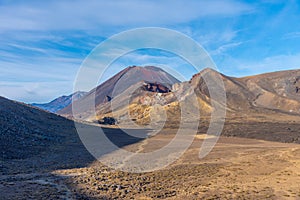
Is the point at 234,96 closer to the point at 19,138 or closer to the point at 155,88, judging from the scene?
the point at 155,88

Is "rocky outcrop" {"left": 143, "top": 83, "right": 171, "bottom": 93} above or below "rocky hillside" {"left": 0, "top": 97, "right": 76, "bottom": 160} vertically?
above

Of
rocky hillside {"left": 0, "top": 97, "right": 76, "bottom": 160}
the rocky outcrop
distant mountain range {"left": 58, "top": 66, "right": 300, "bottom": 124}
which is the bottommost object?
rocky hillside {"left": 0, "top": 97, "right": 76, "bottom": 160}

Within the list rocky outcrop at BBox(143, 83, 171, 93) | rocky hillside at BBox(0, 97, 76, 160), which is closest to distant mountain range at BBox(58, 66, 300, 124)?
rocky outcrop at BBox(143, 83, 171, 93)

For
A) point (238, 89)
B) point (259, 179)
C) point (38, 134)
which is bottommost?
point (259, 179)

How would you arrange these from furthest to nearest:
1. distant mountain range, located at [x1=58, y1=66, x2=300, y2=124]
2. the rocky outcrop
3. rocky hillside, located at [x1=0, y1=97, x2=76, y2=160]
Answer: the rocky outcrop
distant mountain range, located at [x1=58, y1=66, x2=300, y2=124]
rocky hillside, located at [x1=0, y1=97, x2=76, y2=160]

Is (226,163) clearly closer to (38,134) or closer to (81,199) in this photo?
(81,199)

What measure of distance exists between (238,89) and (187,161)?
100509mm

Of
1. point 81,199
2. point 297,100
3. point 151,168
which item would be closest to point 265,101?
point 297,100

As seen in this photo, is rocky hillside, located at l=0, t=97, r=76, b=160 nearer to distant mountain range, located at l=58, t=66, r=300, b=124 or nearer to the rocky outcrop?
distant mountain range, located at l=58, t=66, r=300, b=124

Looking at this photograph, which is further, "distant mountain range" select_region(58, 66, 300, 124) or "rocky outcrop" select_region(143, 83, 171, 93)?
"rocky outcrop" select_region(143, 83, 171, 93)

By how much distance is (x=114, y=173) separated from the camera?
23.1 m

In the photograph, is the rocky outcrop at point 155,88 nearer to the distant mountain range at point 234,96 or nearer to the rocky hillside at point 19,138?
the distant mountain range at point 234,96

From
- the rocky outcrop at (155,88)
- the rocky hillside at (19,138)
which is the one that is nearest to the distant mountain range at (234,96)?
the rocky outcrop at (155,88)

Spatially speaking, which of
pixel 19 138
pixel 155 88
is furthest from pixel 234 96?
pixel 19 138
